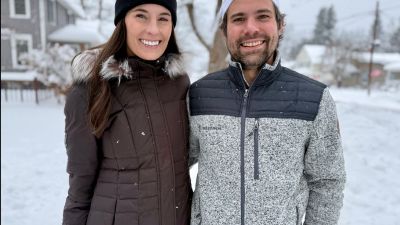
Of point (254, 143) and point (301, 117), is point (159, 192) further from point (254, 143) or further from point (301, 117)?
point (301, 117)

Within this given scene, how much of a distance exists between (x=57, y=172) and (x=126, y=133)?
4870mm

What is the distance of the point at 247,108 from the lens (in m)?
1.88

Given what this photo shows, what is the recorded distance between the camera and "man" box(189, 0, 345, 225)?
73.2 inches

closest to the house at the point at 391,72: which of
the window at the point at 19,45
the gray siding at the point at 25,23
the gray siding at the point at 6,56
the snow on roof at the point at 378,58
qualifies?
the snow on roof at the point at 378,58

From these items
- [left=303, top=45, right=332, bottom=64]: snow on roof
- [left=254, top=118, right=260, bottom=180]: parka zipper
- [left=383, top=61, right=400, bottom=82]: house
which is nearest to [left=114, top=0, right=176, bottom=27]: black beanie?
[left=254, top=118, right=260, bottom=180]: parka zipper

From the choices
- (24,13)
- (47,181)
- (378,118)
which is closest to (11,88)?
(24,13)

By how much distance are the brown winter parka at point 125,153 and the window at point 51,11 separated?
1971 cm

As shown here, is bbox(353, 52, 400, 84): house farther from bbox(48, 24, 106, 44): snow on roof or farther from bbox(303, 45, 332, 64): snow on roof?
bbox(48, 24, 106, 44): snow on roof

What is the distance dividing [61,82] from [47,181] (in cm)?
961

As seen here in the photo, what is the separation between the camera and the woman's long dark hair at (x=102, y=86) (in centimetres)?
189

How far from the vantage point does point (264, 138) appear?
73.2 inches

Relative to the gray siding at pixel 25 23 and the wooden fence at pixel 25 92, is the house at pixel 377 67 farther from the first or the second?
the wooden fence at pixel 25 92

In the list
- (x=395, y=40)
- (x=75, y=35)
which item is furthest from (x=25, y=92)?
(x=395, y=40)

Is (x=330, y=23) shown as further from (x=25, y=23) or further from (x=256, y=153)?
(x=256, y=153)
